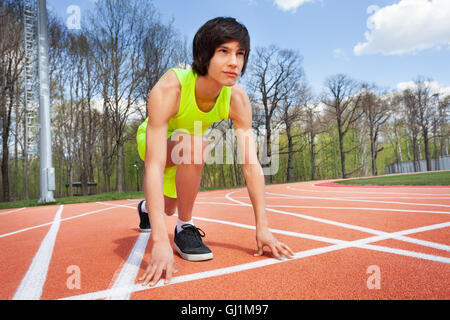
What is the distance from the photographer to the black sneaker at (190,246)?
1.98 meters

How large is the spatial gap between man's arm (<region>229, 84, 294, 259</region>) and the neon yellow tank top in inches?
3.4

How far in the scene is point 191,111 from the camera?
214cm

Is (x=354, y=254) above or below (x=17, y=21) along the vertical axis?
below

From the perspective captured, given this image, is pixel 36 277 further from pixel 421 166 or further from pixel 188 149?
pixel 421 166

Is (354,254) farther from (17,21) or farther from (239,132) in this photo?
(17,21)

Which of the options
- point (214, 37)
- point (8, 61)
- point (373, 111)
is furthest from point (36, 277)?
point (373, 111)

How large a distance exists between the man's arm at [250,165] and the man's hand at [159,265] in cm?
73

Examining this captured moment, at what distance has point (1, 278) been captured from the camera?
1788 mm

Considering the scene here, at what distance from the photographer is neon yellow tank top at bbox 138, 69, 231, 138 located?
2.02 metres

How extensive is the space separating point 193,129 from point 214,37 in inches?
31.7

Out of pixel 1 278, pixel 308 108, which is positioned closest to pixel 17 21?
pixel 1 278
